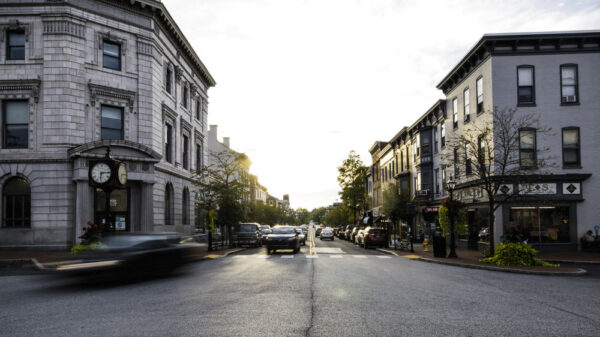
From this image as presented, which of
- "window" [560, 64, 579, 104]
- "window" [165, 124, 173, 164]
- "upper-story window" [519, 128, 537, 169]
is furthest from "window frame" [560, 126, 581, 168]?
"window" [165, 124, 173, 164]

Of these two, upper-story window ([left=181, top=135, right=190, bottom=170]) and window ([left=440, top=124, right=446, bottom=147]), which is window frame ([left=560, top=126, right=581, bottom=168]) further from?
upper-story window ([left=181, top=135, right=190, bottom=170])

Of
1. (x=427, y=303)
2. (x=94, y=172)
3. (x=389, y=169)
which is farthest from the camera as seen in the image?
(x=389, y=169)

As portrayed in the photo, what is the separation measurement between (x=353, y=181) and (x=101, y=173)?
5277 cm

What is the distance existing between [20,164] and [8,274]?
36.8ft

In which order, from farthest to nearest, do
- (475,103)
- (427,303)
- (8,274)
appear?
(475,103) < (8,274) < (427,303)

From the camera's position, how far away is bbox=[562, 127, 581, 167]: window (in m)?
27.0

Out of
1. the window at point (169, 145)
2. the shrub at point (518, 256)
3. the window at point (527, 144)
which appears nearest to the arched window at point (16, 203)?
the window at point (169, 145)

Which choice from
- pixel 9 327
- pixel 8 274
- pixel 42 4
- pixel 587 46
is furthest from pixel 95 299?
pixel 587 46

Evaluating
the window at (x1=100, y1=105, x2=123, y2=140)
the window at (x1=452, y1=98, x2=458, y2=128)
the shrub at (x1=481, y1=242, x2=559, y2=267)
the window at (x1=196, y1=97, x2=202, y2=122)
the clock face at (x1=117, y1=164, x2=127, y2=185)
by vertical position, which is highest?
the window at (x1=196, y1=97, x2=202, y2=122)

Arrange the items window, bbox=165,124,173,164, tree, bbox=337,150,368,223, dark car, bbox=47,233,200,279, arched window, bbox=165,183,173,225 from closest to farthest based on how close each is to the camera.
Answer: dark car, bbox=47,233,200,279
arched window, bbox=165,183,173,225
window, bbox=165,124,173,164
tree, bbox=337,150,368,223

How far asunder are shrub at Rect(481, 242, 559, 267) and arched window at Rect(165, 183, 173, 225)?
20.9 metres

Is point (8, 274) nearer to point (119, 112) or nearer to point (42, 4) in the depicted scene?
point (119, 112)

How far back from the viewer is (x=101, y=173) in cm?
1753

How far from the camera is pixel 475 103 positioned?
29469 mm
